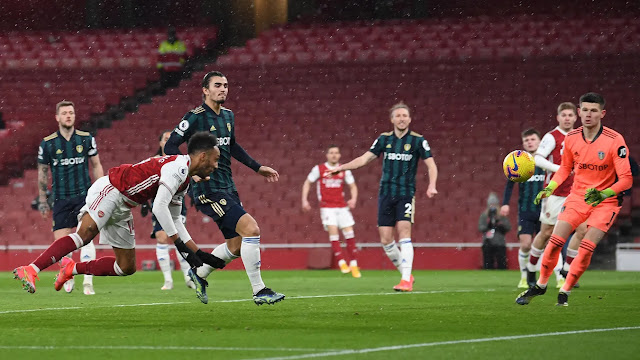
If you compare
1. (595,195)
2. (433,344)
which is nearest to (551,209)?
(595,195)

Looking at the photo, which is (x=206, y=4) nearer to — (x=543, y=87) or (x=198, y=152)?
(x=543, y=87)

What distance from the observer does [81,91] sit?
2562 cm

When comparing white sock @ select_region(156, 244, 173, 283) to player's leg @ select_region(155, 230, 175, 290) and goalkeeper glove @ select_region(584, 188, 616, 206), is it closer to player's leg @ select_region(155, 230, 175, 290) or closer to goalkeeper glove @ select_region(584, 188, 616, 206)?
player's leg @ select_region(155, 230, 175, 290)

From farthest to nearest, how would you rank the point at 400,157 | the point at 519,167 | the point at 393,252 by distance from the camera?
the point at 393,252
the point at 400,157
the point at 519,167

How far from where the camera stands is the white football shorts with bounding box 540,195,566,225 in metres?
12.2

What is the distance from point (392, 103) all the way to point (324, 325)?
16.0 m

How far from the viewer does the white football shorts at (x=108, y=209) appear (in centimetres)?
893

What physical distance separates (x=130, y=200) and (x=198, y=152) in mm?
810

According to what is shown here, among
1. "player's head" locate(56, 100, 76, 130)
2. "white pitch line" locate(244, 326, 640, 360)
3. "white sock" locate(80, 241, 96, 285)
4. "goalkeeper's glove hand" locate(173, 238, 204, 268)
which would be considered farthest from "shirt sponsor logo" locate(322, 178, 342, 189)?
"white pitch line" locate(244, 326, 640, 360)

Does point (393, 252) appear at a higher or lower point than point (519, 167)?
lower

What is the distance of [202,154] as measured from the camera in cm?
859

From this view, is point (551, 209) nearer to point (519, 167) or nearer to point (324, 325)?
point (519, 167)

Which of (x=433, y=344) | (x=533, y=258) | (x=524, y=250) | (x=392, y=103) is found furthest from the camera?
(x=392, y=103)

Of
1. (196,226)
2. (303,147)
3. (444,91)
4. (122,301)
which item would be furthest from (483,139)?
(122,301)
